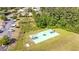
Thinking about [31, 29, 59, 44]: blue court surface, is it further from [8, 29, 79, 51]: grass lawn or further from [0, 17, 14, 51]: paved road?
[0, 17, 14, 51]: paved road

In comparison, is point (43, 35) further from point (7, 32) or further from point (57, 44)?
point (7, 32)

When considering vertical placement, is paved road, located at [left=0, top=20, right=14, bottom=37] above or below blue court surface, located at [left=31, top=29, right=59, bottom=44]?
above

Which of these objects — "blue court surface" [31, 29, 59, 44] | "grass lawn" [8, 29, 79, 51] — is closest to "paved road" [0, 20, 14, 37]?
"grass lawn" [8, 29, 79, 51]

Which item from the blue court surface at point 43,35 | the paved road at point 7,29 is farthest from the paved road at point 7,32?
the blue court surface at point 43,35

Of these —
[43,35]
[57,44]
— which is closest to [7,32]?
[43,35]

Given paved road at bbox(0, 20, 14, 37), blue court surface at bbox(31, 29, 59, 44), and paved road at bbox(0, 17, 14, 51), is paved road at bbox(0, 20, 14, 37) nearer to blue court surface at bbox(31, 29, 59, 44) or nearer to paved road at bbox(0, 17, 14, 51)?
paved road at bbox(0, 17, 14, 51)

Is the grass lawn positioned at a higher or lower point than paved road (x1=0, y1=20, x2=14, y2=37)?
lower

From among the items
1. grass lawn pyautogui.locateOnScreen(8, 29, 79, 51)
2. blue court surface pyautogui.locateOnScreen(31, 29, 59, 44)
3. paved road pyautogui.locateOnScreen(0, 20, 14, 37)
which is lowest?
grass lawn pyautogui.locateOnScreen(8, 29, 79, 51)

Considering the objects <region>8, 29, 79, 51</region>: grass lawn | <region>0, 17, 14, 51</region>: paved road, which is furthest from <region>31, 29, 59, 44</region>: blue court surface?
<region>0, 17, 14, 51</region>: paved road

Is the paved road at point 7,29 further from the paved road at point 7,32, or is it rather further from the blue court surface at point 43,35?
the blue court surface at point 43,35
